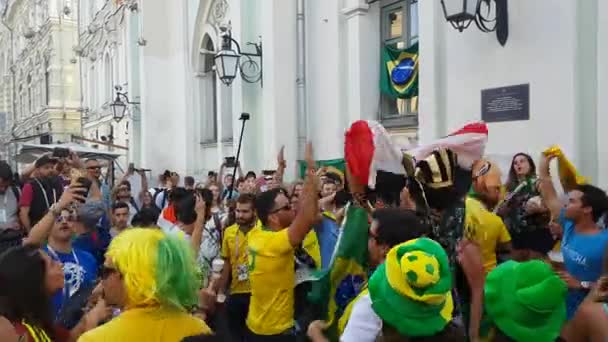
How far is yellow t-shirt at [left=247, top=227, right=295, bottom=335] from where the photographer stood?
4.03m

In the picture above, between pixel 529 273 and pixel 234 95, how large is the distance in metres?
10.5

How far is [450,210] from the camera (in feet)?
11.3

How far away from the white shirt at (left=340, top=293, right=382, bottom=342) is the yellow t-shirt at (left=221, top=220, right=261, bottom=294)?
2.33 meters

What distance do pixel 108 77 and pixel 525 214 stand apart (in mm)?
21667

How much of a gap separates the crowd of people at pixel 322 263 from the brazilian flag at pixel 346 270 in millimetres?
18

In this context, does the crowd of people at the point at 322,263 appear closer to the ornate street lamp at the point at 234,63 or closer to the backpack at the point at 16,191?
the backpack at the point at 16,191

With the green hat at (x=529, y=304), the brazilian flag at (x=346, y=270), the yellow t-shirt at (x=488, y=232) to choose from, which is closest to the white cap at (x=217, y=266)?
the brazilian flag at (x=346, y=270)

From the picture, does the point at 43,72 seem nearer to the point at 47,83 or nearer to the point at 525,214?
the point at 47,83

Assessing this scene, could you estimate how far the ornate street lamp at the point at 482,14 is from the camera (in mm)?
6676

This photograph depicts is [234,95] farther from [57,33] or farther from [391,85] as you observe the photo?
[57,33]

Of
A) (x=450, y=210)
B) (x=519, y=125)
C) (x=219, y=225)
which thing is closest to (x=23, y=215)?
(x=219, y=225)

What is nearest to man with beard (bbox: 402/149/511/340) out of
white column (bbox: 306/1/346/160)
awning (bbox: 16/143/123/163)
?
white column (bbox: 306/1/346/160)

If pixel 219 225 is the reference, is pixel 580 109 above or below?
above

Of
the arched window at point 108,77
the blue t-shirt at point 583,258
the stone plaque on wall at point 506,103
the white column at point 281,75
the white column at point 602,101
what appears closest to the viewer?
the blue t-shirt at point 583,258
